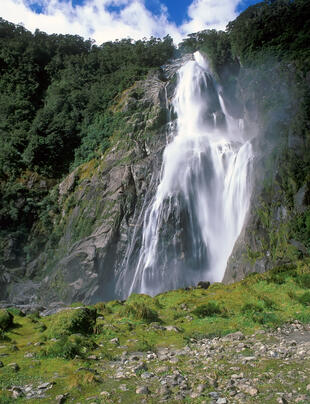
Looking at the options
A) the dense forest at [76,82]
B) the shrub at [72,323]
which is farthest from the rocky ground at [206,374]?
the dense forest at [76,82]

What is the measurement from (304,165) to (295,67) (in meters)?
11.5

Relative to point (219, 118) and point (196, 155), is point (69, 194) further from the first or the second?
point (219, 118)

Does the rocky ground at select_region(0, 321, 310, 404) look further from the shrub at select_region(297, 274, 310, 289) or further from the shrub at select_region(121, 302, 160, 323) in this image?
the shrub at select_region(297, 274, 310, 289)

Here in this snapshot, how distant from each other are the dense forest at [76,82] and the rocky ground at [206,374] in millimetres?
14989

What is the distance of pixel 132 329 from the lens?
10.9 metres

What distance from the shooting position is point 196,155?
30406mm

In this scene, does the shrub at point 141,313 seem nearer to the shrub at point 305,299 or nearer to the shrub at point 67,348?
Answer: the shrub at point 67,348

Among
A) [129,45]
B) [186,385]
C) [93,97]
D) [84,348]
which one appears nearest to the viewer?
[186,385]

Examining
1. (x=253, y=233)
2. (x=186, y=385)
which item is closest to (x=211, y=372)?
(x=186, y=385)

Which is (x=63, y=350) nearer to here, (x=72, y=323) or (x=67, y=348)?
(x=67, y=348)

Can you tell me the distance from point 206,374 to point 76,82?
50.5 metres

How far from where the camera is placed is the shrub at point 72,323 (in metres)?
10.1

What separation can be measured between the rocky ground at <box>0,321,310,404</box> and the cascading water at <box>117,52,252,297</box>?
54.3 feet

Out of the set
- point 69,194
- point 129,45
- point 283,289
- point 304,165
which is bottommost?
point 283,289
